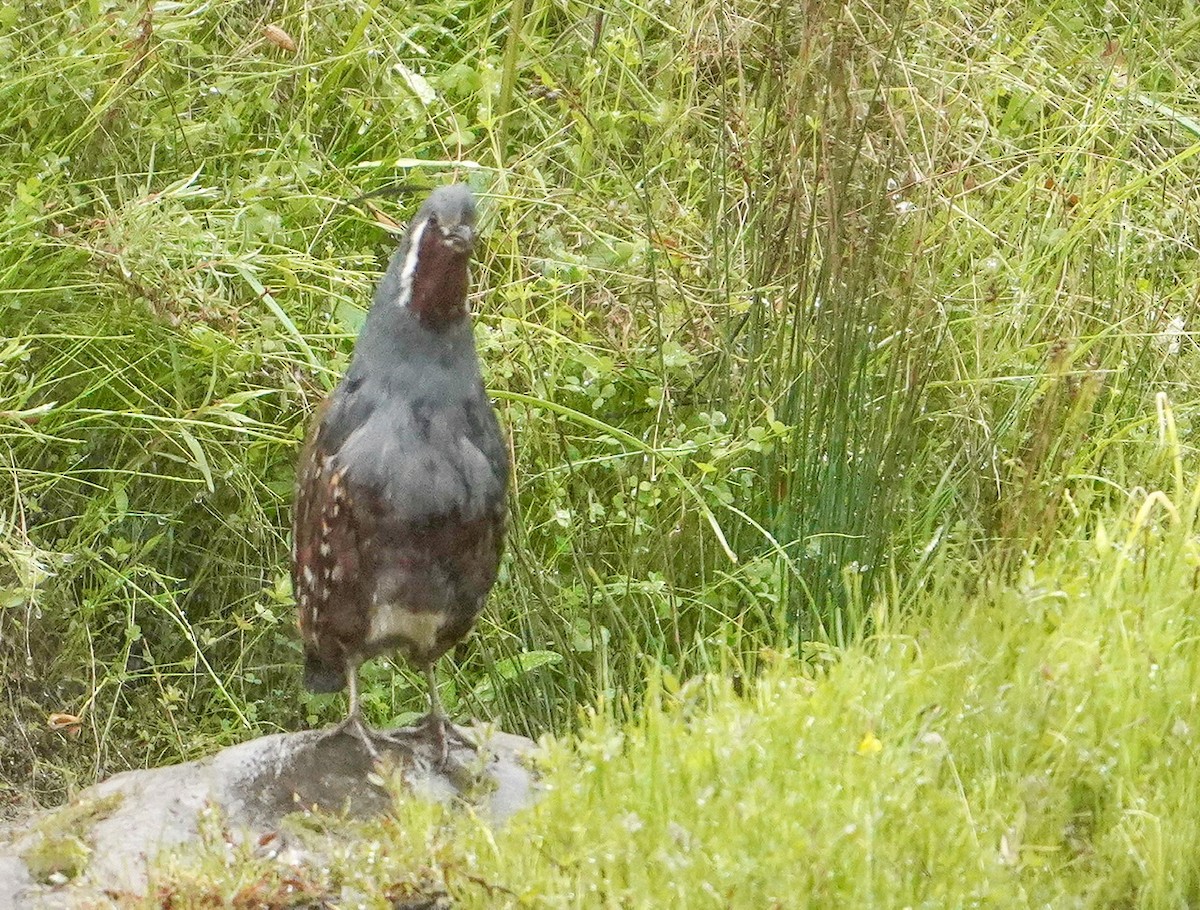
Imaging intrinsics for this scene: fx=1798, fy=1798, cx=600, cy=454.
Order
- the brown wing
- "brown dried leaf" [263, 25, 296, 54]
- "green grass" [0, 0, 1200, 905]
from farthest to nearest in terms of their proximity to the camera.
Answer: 1. "brown dried leaf" [263, 25, 296, 54]
2. "green grass" [0, 0, 1200, 905]
3. the brown wing

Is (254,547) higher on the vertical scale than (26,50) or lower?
lower

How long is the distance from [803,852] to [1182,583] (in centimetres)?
132

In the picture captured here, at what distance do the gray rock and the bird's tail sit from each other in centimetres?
23

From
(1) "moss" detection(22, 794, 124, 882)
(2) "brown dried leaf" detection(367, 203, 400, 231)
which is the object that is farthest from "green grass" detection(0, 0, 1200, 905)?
(1) "moss" detection(22, 794, 124, 882)

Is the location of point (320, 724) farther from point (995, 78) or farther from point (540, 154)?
point (995, 78)

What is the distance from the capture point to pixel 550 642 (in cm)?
504

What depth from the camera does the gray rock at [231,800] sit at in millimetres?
3574

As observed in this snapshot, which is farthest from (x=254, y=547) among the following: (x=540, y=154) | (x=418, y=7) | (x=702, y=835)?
(x=702, y=835)

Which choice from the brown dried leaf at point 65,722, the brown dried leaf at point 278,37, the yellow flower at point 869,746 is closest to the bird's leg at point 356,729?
the brown dried leaf at point 65,722

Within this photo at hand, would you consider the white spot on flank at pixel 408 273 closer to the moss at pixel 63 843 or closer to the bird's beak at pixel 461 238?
the bird's beak at pixel 461 238

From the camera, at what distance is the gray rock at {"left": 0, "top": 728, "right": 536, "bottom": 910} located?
3.57 m

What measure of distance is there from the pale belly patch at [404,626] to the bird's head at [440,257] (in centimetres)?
66

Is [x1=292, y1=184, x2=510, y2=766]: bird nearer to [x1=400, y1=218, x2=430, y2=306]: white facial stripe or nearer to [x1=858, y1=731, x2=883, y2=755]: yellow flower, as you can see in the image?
[x1=400, y1=218, x2=430, y2=306]: white facial stripe

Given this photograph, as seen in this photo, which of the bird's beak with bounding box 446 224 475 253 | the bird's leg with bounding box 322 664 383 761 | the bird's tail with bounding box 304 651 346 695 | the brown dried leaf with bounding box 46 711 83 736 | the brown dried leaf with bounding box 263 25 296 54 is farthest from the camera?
the brown dried leaf with bounding box 263 25 296 54
